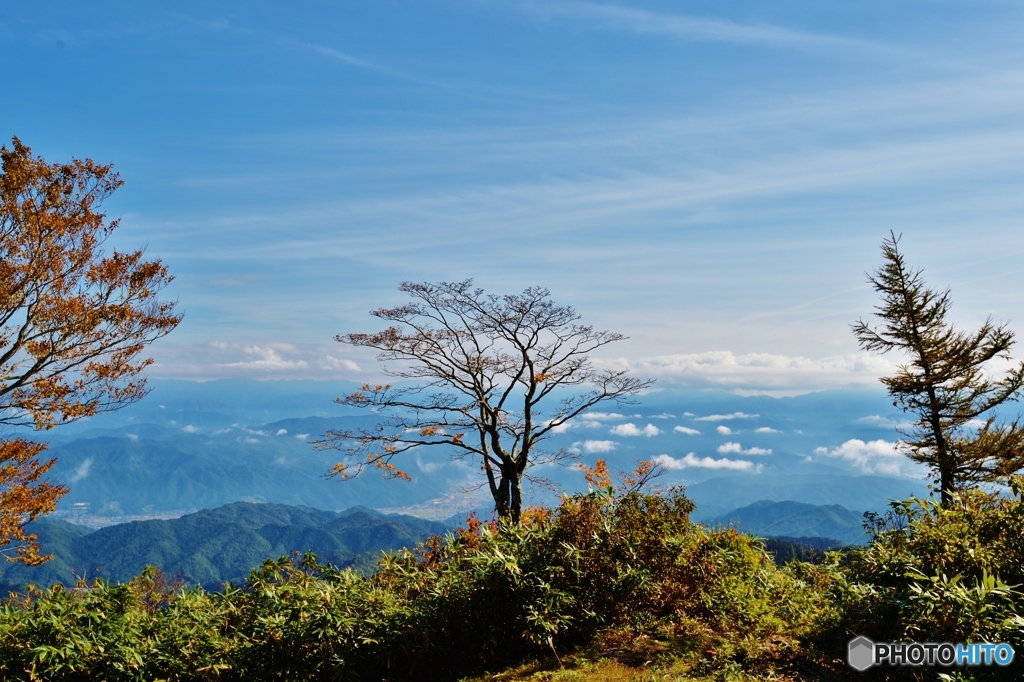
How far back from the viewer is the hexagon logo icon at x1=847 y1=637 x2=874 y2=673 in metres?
4.69

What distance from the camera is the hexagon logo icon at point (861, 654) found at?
15.4ft

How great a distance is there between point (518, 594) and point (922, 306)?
17.6 m

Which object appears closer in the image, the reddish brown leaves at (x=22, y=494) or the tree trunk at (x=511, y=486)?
the reddish brown leaves at (x=22, y=494)

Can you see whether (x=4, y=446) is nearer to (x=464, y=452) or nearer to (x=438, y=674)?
(x=464, y=452)

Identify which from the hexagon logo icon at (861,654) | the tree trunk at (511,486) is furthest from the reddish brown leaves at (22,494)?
the hexagon logo icon at (861,654)

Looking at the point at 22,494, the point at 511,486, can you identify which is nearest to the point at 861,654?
the point at 511,486

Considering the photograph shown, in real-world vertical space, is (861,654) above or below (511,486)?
below

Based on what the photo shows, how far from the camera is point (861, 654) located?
475 centimetres

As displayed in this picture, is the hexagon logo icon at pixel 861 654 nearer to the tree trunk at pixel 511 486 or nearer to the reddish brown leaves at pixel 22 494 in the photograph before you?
the tree trunk at pixel 511 486

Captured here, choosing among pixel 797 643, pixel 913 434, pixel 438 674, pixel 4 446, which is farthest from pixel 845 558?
pixel 913 434

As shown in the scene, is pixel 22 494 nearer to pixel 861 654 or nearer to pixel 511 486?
pixel 511 486

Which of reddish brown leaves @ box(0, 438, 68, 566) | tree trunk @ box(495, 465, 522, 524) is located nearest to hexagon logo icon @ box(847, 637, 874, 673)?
tree trunk @ box(495, 465, 522, 524)

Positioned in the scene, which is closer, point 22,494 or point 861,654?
point 861,654

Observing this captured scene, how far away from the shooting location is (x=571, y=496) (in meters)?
6.23
